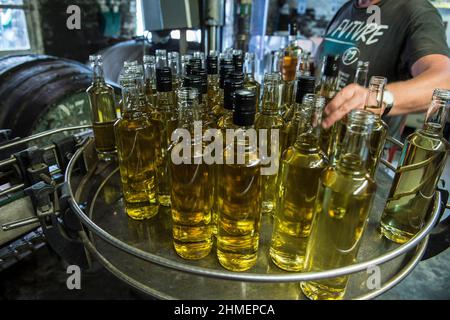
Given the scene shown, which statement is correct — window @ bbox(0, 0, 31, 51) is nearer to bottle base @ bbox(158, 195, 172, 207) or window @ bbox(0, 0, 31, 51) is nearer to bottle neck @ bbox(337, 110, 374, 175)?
bottle base @ bbox(158, 195, 172, 207)

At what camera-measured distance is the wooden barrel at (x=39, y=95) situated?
3.28 ft

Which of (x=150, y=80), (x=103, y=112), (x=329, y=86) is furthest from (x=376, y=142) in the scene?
(x=103, y=112)

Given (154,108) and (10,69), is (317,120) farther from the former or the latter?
(10,69)

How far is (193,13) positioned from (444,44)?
34.2 inches

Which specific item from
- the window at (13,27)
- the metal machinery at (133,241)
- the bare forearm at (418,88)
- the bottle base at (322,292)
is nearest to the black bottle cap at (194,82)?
the metal machinery at (133,241)

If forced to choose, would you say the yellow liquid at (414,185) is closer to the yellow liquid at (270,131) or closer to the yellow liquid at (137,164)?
the yellow liquid at (270,131)

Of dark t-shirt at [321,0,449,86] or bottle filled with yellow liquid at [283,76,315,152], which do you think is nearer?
bottle filled with yellow liquid at [283,76,315,152]

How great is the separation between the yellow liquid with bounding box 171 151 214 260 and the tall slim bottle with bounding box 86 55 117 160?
0.34 meters

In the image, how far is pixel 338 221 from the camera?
411mm

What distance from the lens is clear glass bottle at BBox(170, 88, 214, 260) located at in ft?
1.51

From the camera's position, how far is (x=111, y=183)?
0.69 meters

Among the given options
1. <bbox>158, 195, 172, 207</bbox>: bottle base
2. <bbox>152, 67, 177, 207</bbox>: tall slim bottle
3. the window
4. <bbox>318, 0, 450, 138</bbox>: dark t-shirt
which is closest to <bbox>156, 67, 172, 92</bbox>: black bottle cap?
<bbox>152, 67, 177, 207</bbox>: tall slim bottle

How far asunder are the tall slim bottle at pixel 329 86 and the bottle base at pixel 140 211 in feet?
1.16

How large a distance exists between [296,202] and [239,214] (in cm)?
9
